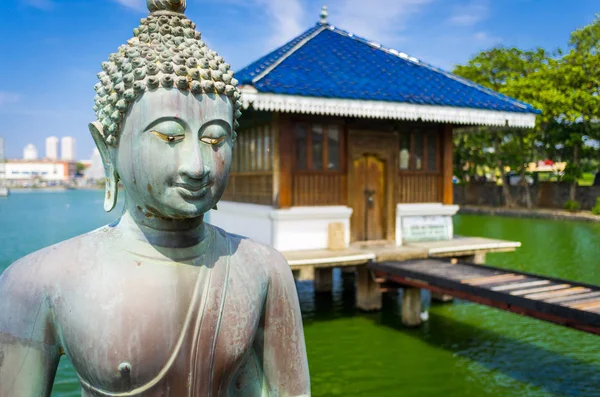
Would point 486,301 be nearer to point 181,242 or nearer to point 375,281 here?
point 375,281

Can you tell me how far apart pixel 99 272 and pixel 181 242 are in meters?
0.27

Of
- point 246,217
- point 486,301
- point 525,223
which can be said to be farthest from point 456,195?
point 486,301

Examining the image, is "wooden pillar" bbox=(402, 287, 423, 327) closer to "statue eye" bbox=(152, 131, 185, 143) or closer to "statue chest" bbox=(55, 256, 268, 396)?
"statue chest" bbox=(55, 256, 268, 396)

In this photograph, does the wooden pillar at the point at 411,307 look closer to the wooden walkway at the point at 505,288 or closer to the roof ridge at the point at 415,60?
the wooden walkway at the point at 505,288

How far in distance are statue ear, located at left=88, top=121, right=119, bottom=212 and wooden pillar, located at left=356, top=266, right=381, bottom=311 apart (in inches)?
364

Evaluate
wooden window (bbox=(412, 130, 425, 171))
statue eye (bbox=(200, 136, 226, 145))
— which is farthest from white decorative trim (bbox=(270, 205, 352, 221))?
statue eye (bbox=(200, 136, 226, 145))

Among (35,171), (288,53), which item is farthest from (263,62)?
(35,171)

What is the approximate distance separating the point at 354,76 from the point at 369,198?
8.83 feet

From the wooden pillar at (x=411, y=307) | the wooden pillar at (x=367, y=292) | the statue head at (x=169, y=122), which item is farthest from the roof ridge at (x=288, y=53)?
the statue head at (x=169, y=122)

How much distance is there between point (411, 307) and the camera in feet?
33.7

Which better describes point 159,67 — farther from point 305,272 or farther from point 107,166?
point 305,272

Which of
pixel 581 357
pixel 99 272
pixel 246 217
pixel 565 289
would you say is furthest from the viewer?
pixel 246 217

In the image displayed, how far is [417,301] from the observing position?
1030 cm

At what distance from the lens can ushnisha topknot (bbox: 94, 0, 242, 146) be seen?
1621 millimetres
